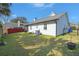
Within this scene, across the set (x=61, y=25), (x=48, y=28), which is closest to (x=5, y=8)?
(x=48, y=28)

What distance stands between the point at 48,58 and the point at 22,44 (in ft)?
1.60

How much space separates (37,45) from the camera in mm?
4348

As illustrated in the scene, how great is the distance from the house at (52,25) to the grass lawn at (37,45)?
9cm

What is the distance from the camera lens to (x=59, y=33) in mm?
4410

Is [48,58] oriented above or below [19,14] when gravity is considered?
below

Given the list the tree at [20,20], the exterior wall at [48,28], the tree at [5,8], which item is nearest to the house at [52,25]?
the exterior wall at [48,28]

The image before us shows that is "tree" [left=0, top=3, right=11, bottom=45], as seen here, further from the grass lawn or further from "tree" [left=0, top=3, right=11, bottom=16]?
the grass lawn

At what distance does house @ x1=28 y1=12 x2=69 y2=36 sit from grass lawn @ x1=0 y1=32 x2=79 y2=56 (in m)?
0.09

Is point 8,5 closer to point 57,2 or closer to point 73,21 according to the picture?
point 57,2

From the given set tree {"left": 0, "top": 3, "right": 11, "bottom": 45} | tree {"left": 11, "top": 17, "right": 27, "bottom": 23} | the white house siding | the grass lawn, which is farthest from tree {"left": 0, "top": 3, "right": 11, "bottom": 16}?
the white house siding

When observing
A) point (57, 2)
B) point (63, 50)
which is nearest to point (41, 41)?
point (63, 50)

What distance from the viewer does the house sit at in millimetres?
Answer: 4391

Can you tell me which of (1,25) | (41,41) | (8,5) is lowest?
(41,41)

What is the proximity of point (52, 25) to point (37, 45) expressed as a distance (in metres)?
0.42
